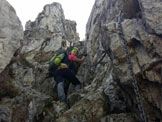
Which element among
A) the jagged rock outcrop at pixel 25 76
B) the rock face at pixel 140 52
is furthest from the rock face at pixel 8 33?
the rock face at pixel 140 52

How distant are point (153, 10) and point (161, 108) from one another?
452 centimetres

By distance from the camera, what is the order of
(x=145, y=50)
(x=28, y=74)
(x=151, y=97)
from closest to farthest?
(x=151, y=97) < (x=145, y=50) < (x=28, y=74)

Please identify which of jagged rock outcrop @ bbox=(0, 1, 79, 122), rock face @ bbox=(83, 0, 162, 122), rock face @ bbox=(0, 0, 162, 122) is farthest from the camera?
jagged rock outcrop @ bbox=(0, 1, 79, 122)

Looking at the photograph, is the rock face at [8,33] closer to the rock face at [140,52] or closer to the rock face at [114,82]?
the rock face at [114,82]

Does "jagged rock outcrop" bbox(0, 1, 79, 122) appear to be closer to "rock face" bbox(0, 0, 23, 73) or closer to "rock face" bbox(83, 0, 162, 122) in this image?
"rock face" bbox(0, 0, 23, 73)

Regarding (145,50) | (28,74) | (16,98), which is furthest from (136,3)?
(28,74)

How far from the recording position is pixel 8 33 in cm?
920

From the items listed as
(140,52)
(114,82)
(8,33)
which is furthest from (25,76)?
(140,52)

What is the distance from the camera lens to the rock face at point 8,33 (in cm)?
873

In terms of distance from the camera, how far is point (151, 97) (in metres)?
7.82

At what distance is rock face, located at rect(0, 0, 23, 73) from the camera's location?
28.6 ft

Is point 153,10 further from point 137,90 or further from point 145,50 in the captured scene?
point 137,90

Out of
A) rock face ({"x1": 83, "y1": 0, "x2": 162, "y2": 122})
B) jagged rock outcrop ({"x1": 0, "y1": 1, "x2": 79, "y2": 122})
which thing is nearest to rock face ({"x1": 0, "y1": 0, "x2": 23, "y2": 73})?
jagged rock outcrop ({"x1": 0, "y1": 1, "x2": 79, "y2": 122})

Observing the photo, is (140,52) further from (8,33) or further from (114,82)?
(8,33)
